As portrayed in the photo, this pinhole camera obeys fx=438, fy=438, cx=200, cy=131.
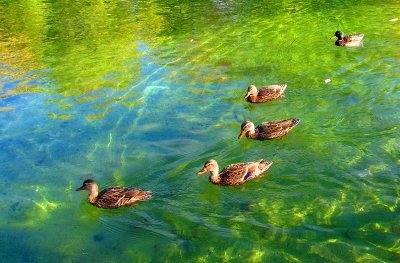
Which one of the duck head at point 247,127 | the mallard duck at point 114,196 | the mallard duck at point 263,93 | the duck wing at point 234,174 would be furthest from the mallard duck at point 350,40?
the mallard duck at point 114,196

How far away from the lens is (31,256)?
309 inches

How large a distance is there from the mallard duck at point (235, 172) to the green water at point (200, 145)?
20cm

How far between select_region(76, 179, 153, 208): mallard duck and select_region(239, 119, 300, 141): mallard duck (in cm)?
314

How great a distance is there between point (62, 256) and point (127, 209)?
1516mm

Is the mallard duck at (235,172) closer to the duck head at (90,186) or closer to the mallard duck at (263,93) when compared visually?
the duck head at (90,186)

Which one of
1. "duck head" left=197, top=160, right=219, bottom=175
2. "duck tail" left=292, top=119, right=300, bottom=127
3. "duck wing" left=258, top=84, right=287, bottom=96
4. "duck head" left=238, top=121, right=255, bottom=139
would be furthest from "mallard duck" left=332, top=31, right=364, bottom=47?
"duck head" left=197, top=160, right=219, bottom=175

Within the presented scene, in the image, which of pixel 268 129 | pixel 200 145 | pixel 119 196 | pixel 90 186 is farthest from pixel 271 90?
pixel 90 186

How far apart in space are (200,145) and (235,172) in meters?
2.00

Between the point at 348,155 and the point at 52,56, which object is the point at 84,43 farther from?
the point at 348,155

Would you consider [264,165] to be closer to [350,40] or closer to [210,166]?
[210,166]

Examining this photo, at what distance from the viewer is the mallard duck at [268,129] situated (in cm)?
1062

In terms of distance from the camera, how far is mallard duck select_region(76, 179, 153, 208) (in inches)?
339

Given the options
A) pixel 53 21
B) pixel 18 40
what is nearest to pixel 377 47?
pixel 18 40

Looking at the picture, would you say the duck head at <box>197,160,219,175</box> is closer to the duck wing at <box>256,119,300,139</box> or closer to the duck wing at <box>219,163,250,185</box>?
the duck wing at <box>219,163,250,185</box>
